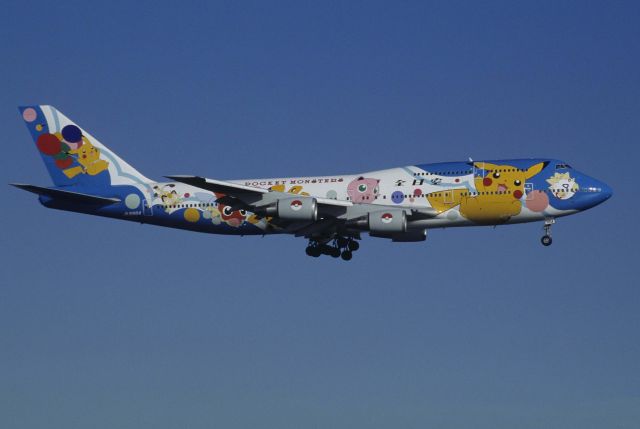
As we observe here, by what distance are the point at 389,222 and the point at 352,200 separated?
3798 mm

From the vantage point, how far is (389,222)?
64688 millimetres

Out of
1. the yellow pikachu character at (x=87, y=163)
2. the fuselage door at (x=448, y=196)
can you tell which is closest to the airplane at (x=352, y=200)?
the fuselage door at (x=448, y=196)

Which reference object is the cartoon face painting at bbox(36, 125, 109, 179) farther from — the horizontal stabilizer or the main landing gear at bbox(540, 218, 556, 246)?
the main landing gear at bbox(540, 218, 556, 246)

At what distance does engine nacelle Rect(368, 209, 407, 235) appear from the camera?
2544 inches

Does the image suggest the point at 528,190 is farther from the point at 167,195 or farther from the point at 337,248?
the point at 167,195

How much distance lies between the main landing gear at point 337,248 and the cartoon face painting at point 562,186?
12.4 metres

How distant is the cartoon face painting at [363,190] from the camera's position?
67.2 meters

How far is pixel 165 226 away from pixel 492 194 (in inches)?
804

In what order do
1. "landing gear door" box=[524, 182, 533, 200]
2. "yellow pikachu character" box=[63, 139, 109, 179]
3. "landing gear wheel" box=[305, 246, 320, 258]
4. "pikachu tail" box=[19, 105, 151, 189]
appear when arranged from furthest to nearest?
"yellow pikachu character" box=[63, 139, 109, 179], "pikachu tail" box=[19, 105, 151, 189], "landing gear wheel" box=[305, 246, 320, 258], "landing gear door" box=[524, 182, 533, 200]

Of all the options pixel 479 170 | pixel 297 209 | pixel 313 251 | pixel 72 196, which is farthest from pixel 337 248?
pixel 72 196

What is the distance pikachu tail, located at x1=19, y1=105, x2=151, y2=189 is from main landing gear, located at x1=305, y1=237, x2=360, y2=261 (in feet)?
37.3

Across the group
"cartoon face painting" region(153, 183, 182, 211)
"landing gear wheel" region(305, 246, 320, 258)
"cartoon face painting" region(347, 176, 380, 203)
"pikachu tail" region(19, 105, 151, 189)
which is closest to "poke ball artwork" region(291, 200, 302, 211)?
"cartoon face painting" region(347, 176, 380, 203)

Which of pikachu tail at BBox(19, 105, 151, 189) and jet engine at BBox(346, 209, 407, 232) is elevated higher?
pikachu tail at BBox(19, 105, 151, 189)

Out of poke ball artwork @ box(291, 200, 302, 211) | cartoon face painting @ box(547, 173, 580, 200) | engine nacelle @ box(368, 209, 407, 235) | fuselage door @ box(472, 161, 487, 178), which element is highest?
fuselage door @ box(472, 161, 487, 178)
